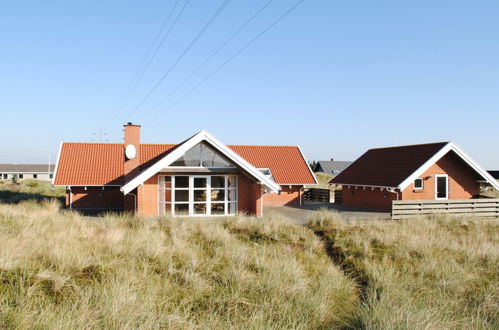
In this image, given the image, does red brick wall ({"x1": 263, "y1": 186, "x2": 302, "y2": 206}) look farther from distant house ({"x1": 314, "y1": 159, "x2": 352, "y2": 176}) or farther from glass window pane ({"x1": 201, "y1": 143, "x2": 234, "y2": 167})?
distant house ({"x1": 314, "y1": 159, "x2": 352, "y2": 176})

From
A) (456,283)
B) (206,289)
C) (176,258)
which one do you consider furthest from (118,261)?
(456,283)

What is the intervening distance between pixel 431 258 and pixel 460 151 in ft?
44.8

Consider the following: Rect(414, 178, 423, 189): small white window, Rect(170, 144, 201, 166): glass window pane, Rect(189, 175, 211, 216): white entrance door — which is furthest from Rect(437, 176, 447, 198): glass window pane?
Rect(170, 144, 201, 166): glass window pane

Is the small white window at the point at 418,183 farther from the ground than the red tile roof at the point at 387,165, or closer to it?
closer to it

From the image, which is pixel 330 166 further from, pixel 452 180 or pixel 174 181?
pixel 174 181

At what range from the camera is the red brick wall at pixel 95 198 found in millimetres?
25672

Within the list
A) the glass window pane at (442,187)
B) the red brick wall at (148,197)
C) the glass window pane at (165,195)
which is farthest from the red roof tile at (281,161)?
the red brick wall at (148,197)

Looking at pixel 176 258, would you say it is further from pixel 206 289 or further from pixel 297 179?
pixel 297 179

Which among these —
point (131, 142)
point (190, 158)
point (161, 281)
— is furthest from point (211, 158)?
point (161, 281)

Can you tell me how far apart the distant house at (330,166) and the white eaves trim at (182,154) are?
5471 cm

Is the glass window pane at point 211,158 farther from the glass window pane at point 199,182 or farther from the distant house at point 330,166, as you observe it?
the distant house at point 330,166

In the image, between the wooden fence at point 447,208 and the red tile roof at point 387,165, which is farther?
the red tile roof at point 387,165

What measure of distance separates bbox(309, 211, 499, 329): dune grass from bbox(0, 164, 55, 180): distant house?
265ft

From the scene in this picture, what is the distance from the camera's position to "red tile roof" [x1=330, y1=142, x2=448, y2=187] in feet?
76.7
